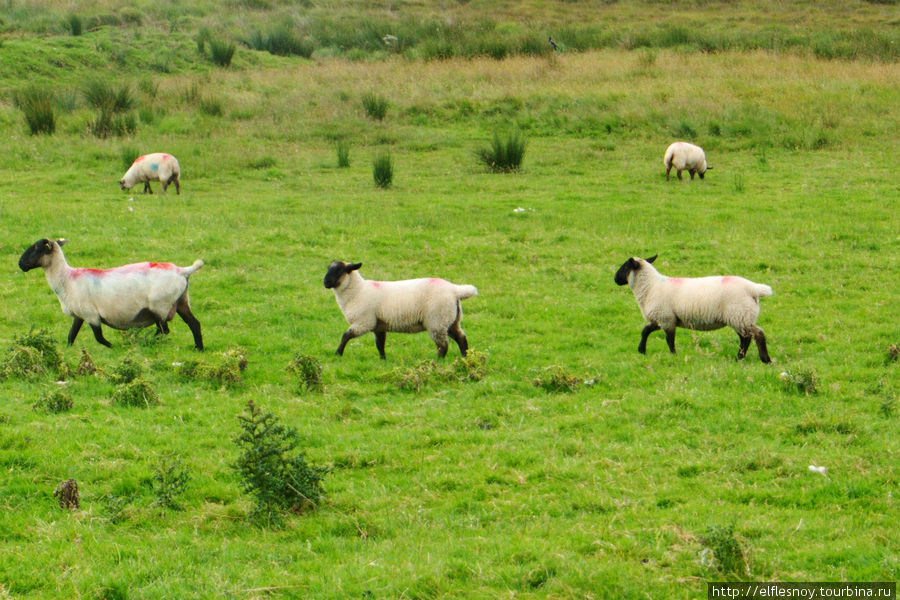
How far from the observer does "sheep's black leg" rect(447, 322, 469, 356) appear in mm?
10688

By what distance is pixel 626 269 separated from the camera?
37.5ft

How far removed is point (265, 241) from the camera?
15.9 m

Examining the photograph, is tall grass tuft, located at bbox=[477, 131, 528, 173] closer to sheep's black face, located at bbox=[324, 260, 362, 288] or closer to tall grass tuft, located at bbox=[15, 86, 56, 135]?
tall grass tuft, located at bbox=[15, 86, 56, 135]

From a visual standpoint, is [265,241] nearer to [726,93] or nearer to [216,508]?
[216,508]

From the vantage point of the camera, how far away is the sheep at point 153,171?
19812mm

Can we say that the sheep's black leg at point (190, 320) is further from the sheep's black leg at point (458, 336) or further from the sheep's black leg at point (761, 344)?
the sheep's black leg at point (761, 344)

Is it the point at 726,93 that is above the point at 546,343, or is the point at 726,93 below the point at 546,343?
above

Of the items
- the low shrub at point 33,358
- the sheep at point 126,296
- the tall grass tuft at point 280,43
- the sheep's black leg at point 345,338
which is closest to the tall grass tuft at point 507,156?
the sheep's black leg at point 345,338

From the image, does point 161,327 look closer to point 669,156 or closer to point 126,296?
point 126,296

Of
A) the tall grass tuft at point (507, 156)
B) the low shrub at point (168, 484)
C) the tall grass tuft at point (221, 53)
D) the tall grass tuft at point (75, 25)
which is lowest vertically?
the low shrub at point (168, 484)

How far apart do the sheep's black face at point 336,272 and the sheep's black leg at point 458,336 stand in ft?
4.37

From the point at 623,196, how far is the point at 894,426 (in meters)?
11.8

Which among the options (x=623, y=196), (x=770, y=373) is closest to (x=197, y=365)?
(x=770, y=373)

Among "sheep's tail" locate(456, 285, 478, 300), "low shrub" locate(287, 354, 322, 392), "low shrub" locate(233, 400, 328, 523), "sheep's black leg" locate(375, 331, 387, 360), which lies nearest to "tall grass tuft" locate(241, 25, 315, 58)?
"sheep's black leg" locate(375, 331, 387, 360)
